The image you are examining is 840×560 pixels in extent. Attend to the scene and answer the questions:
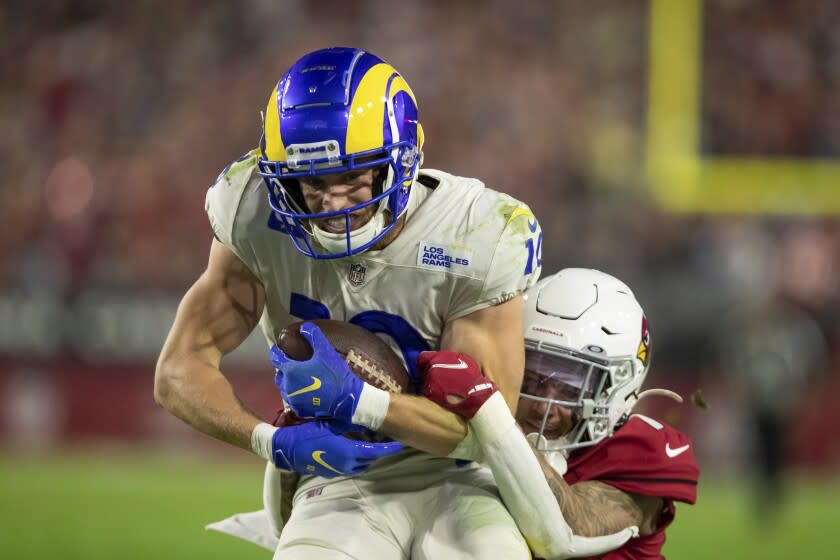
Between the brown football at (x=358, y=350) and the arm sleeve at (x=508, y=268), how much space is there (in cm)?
20

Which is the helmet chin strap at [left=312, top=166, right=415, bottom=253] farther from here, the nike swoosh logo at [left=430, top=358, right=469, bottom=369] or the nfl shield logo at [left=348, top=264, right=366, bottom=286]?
the nike swoosh logo at [left=430, top=358, right=469, bottom=369]

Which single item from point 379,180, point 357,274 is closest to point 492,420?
point 357,274

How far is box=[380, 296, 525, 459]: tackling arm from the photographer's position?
2.75 metres

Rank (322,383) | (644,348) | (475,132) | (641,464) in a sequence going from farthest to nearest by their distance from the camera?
(475,132)
(644,348)
(641,464)
(322,383)

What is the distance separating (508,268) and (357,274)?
1.18 ft

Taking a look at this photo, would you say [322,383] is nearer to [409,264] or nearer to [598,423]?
[409,264]

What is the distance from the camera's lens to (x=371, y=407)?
2.70 meters

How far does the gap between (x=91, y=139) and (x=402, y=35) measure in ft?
9.69

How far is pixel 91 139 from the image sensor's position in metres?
11.1

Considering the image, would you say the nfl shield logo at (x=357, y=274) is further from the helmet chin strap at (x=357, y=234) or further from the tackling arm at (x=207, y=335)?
the tackling arm at (x=207, y=335)

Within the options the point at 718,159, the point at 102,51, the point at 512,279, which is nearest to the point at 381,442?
the point at 512,279

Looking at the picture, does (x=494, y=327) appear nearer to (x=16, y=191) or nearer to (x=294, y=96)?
(x=294, y=96)

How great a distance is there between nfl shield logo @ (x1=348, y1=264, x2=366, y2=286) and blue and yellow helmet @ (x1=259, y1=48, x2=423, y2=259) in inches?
4.0

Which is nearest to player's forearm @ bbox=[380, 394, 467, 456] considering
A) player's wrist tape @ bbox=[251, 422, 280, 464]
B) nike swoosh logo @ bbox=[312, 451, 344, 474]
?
nike swoosh logo @ bbox=[312, 451, 344, 474]
